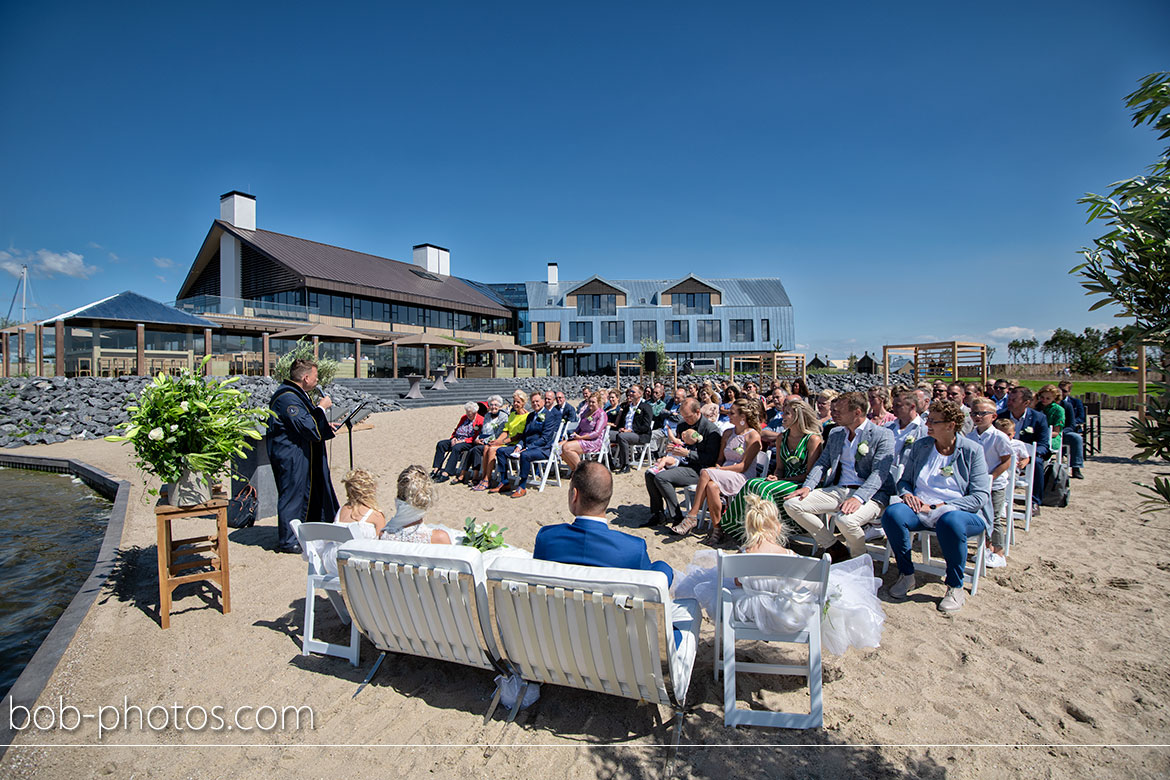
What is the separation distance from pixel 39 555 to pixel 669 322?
126ft

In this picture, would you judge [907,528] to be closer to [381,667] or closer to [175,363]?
[381,667]

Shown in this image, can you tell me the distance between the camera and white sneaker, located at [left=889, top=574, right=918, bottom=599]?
4.14m

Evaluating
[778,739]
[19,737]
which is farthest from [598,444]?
[19,737]

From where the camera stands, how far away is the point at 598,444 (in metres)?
8.48

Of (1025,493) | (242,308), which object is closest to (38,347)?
(242,308)

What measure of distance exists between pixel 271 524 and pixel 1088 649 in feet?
23.7

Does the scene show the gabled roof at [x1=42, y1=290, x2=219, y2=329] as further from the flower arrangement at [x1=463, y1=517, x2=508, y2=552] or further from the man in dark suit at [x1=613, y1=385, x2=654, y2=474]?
the flower arrangement at [x1=463, y1=517, x2=508, y2=552]

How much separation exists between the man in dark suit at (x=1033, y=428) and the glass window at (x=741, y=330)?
3471 cm

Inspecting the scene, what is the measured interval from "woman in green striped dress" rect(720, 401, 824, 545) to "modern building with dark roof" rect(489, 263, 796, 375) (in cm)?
3596

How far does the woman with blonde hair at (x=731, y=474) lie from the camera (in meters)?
5.60

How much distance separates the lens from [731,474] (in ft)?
18.6

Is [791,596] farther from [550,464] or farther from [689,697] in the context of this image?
[550,464]

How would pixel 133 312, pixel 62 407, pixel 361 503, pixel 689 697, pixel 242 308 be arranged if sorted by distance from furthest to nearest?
1. pixel 242 308
2. pixel 133 312
3. pixel 62 407
4. pixel 361 503
5. pixel 689 697

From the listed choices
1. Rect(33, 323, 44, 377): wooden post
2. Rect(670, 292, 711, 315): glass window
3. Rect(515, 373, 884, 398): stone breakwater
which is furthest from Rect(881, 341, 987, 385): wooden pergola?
Rect(33, 323, 44, 377): wooden post
